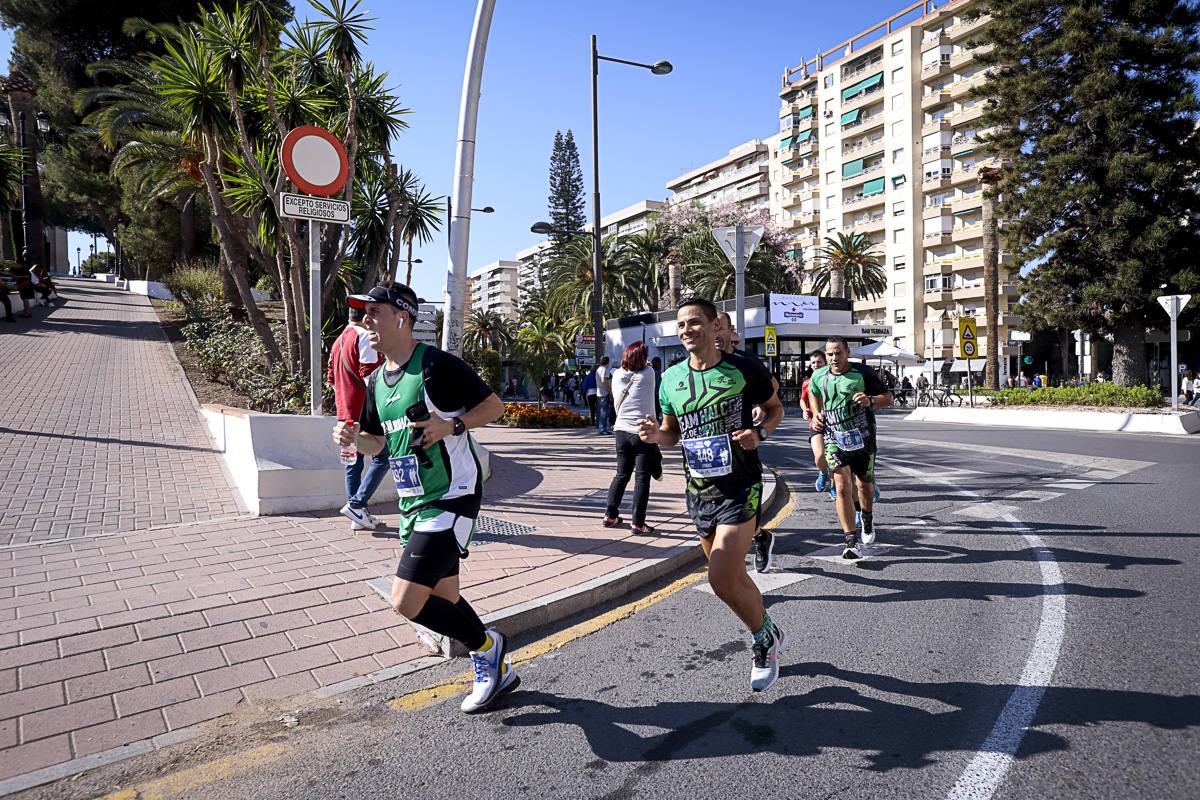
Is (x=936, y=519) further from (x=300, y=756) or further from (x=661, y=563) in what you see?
(x=300, y=756)

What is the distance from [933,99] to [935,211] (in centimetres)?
812

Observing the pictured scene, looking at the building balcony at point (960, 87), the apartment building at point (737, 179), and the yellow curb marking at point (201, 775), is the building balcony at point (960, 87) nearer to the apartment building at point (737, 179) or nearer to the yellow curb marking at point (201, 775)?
the apartment building at point (737, 179)

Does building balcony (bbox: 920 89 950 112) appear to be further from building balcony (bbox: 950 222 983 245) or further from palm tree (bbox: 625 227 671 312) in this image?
palm tree (bbox: 625 227 671 312)

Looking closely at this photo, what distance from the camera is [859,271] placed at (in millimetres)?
52438

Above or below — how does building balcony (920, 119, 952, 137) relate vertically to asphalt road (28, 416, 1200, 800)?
above

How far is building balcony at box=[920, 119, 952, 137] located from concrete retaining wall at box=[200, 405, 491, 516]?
5670cm

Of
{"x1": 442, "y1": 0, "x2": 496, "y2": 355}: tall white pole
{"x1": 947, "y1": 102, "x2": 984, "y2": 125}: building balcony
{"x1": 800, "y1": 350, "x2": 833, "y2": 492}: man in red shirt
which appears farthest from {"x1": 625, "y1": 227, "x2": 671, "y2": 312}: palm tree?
{"x1": 442, "y1": 0, "x2": 496, "y2": 355}: tall white pole

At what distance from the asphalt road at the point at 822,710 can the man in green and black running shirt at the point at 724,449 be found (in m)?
0.39

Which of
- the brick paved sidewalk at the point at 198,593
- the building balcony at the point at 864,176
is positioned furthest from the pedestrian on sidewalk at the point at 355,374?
the building balcony at the point at 864,176

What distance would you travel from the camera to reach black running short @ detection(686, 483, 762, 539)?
3447 millimetres

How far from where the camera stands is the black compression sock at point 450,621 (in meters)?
3.14

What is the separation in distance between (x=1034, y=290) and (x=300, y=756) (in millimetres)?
26738

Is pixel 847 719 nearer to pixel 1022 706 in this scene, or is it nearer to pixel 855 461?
pixel 1022 706

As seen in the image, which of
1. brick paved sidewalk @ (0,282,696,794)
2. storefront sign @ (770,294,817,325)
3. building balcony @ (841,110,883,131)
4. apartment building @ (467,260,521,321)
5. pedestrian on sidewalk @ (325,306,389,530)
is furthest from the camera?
apartment building @ (467,260,521,321)
